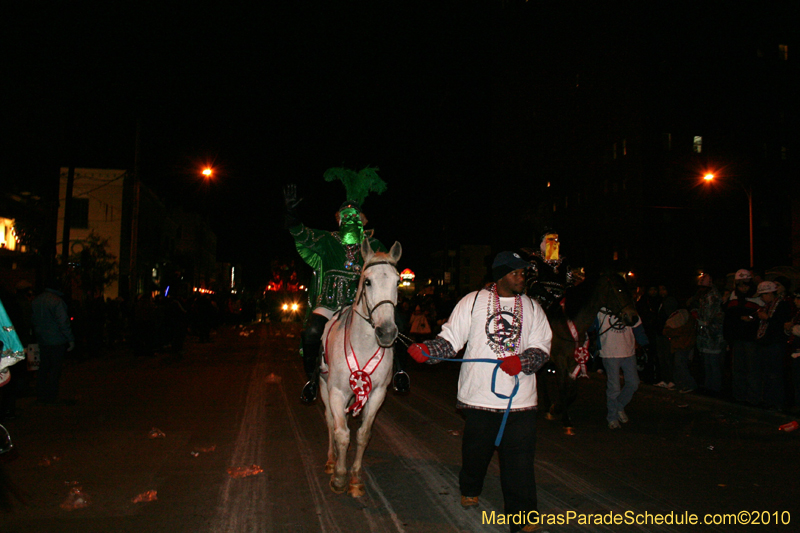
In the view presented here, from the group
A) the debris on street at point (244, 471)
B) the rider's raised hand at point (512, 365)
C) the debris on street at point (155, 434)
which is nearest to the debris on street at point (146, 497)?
the debris on street at point (244, 471)

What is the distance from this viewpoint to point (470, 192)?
7269cm

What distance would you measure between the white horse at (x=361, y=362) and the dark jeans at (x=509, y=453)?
1.17 metres

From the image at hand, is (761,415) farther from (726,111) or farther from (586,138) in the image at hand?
(586,138)

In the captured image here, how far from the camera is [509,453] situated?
4703 millimetres

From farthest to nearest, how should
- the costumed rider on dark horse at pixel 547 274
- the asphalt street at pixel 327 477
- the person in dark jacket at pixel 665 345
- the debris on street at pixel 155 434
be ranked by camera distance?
the person in dark jacket at pixel 665 345, the costumed rider on dark horse at pixel 547 274, the debris on street at pixel 155 434, the asphalt street at pixel 327 477

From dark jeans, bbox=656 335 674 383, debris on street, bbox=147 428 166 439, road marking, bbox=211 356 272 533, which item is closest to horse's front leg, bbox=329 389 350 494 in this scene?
road marking, bbox=211 356 272 533

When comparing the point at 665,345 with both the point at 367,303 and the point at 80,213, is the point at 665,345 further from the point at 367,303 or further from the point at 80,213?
the point at 80,213

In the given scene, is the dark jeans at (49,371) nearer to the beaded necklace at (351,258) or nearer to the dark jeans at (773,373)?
the beaded necklace at (351,258)

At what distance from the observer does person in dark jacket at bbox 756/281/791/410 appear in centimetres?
1055

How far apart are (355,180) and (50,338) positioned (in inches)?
242

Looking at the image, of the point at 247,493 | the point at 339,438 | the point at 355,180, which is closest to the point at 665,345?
the point at 355,180

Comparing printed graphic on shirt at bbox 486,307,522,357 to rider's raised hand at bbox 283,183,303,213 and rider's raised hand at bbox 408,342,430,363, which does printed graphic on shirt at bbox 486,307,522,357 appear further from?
rider's raised hand at bbox 283,183,303,213

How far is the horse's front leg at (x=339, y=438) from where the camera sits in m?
5.84

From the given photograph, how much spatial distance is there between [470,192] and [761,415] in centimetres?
6342
